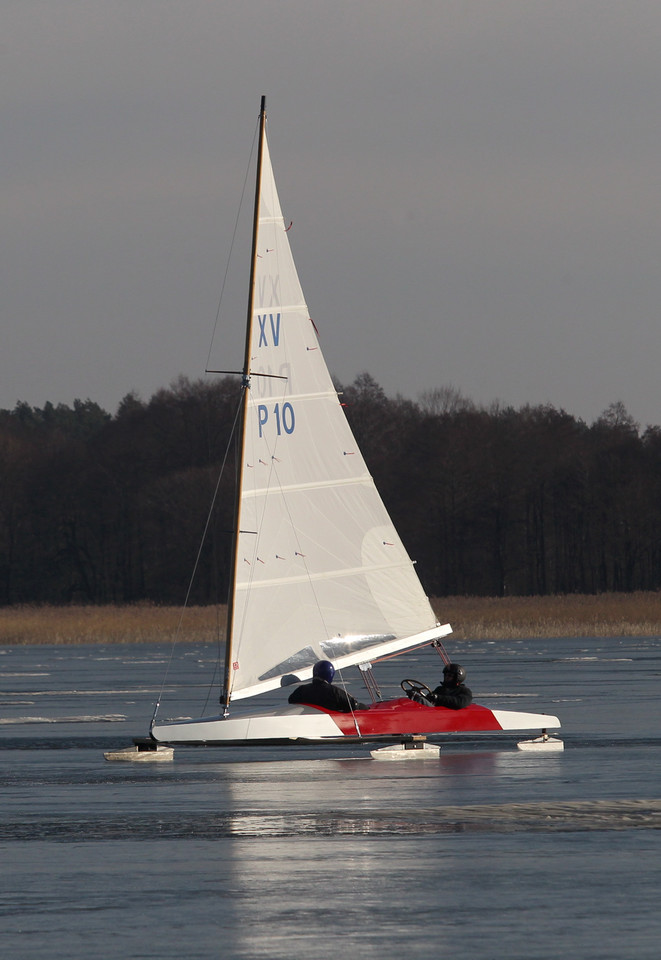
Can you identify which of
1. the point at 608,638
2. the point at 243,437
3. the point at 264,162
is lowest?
the point at 608,638

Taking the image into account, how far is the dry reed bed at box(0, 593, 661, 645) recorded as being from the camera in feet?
181

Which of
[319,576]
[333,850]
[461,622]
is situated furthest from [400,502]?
[333,850]

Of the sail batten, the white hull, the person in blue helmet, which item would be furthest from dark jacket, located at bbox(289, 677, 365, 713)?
the sail batten

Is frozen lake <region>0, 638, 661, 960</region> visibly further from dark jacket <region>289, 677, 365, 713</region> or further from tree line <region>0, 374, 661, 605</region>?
tree line <region>0, 374, 661, 605</region>

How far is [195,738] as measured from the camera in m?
23.0

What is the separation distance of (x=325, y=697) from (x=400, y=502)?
8169 centimetres

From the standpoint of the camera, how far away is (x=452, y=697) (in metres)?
23.2

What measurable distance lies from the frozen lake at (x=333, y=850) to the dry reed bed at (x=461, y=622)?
2796cm

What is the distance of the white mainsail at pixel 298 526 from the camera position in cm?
2397

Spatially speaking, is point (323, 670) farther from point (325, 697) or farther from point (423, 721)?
point (423, 721)

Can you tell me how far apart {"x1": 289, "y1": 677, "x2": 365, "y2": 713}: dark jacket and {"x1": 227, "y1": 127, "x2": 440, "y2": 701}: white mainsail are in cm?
69

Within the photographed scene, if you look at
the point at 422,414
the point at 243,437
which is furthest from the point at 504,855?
the point at 422,414

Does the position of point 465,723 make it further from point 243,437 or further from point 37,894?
point 37,894

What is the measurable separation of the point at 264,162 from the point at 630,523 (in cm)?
7741
